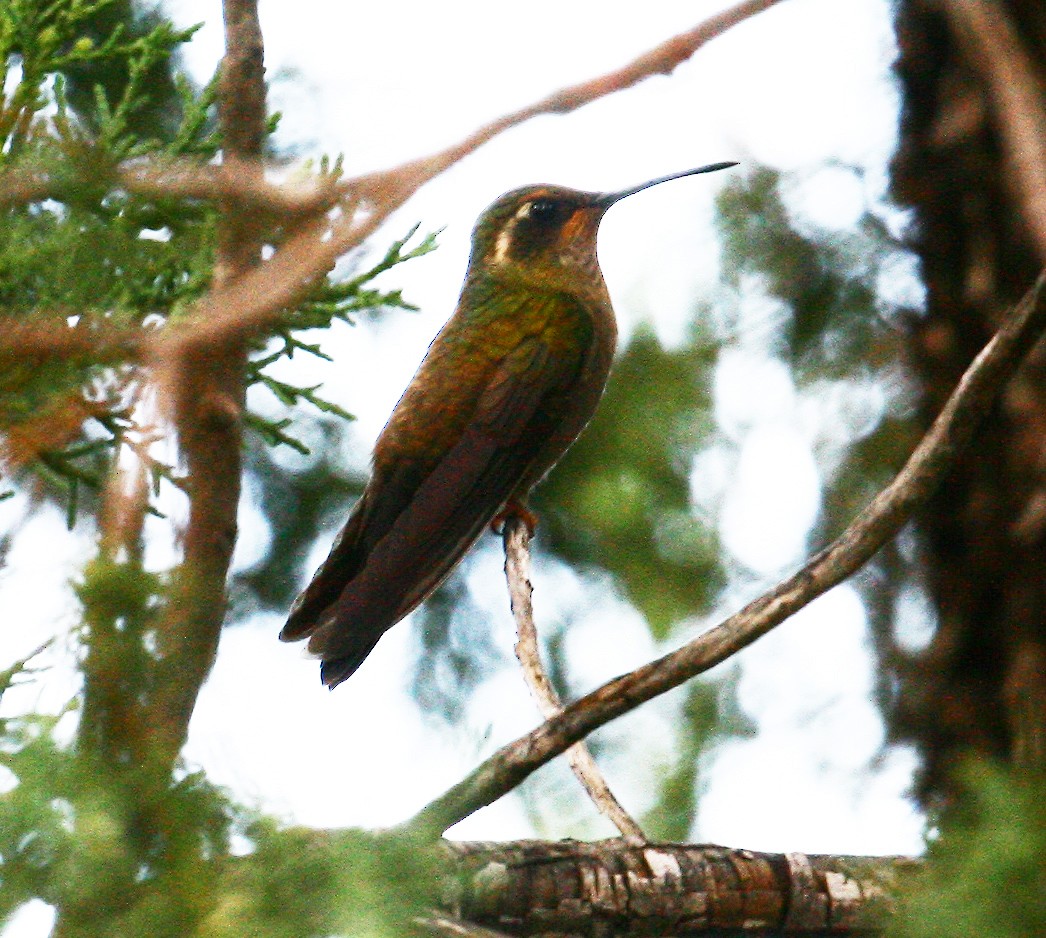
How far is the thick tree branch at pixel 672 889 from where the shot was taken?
7.75ft

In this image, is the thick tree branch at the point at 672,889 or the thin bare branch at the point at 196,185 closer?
the thin bare branch at the point at 196,185

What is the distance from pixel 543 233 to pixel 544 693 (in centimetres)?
227

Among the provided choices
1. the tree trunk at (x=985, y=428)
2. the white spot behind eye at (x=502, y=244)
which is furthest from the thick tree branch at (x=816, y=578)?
the white spot behind eye at (x=502, y=244)

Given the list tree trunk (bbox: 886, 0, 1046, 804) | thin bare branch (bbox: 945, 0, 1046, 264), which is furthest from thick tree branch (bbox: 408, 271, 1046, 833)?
tree trunk (bbox: 886, 0, 1046, 804)

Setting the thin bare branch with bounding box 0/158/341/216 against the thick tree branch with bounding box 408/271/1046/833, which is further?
the thick tree branch with bounding box 408/271/1046/833

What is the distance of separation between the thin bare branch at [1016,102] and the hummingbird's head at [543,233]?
107 inches

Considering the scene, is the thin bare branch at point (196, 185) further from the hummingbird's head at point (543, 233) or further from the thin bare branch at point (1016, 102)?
the hummingbird's head at point (543, 233)

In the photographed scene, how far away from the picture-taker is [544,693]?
3.02 metres

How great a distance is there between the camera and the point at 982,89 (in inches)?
179

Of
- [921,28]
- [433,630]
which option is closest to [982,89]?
[921,28]

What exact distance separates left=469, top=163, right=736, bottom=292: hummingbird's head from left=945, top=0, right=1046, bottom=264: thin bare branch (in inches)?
107

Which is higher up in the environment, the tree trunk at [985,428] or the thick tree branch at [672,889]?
the tree trunk at [985,428]

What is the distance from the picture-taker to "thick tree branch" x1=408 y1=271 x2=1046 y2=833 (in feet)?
6.81

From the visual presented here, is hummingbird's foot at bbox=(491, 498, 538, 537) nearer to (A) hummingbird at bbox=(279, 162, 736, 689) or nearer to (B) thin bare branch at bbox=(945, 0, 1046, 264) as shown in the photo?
(A) hummingbird at bbox=(279, 162, 736, 689)
